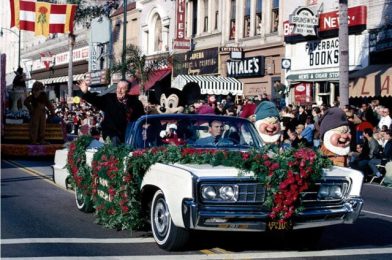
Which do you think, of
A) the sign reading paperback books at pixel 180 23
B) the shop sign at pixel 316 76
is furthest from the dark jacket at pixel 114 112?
the sign reading paperback books at pixel 180 23

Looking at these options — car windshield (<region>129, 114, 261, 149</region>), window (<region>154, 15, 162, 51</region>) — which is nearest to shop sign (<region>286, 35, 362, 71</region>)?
window (<region>154, 15, 162, 51</region>)

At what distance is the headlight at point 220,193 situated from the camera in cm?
724

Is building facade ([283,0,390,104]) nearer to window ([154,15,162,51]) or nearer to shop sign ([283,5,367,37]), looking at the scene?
shop sign ([283,5,367,37])

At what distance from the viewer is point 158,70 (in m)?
41.8

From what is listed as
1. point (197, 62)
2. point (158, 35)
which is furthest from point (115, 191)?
point (158, 35)

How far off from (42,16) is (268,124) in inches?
1047

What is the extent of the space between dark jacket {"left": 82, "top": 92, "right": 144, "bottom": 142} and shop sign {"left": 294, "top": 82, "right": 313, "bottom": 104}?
63.9 ft

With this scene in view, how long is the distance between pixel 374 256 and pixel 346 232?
5.32 ft

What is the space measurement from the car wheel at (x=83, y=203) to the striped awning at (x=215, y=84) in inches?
875

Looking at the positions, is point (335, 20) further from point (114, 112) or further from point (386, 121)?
point (114, 112)

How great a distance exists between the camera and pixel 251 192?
7348 millimetres

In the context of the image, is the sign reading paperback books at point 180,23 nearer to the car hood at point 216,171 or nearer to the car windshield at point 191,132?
the car windshield at point 191,132

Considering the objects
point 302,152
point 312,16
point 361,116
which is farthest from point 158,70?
point 302,152

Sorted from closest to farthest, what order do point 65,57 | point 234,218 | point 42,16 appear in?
point 234,218 < point 42,16 < point 65,57
